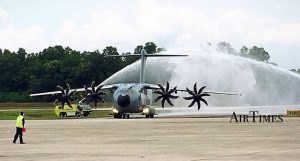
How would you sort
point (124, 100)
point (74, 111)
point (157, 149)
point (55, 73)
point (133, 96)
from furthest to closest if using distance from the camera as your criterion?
1. point (55, 73)
2. point (74, 111)
3. point (133, 96)
4. point (124, 100)
5. point (157, 149)

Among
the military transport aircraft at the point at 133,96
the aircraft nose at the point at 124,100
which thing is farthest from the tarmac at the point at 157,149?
the military transport aircraft at the point at 133,96

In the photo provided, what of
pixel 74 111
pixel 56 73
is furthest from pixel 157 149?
pixel 56 73

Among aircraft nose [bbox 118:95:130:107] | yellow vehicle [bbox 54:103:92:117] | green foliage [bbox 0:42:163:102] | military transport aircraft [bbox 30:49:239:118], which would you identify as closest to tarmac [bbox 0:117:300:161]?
aircraft nose [bbox 118:95:130:107]

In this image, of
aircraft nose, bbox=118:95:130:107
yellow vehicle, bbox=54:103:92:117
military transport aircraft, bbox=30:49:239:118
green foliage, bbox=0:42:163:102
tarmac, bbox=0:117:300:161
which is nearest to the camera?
tarmac, bbox=0:117:300:161

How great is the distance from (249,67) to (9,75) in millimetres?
105948

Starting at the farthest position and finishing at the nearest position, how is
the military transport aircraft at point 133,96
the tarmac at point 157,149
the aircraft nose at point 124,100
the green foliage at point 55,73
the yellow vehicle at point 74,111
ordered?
the green foliage at point 55,73 < the yellow vehicle at point 74,111 < the military transport aircraft at point 133,96 < the aircraft nose at point 124,100 < the tarmac at point 157,149

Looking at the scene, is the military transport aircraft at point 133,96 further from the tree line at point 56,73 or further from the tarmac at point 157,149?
the tree line at point 56,73

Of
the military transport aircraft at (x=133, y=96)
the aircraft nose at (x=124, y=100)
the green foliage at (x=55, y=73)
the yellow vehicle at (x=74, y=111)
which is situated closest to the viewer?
the aircraft nose at (x=124, y=100)

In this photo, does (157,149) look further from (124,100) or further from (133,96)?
(133,96)

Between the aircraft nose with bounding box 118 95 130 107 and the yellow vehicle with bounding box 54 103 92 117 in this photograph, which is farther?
the yellow vehicle with bounding box 54 103 92 117

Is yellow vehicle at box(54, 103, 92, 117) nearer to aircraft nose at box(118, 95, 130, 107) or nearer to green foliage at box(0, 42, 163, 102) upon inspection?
aircraft nose at box(118, 95, 130, 107)

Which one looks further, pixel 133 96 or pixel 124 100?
pixel 133 96

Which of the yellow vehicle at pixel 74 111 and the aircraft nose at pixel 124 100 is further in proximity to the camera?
the yellow vehicle at pixel 74 111

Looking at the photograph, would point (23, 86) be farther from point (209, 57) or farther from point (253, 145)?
point (253, 145)
